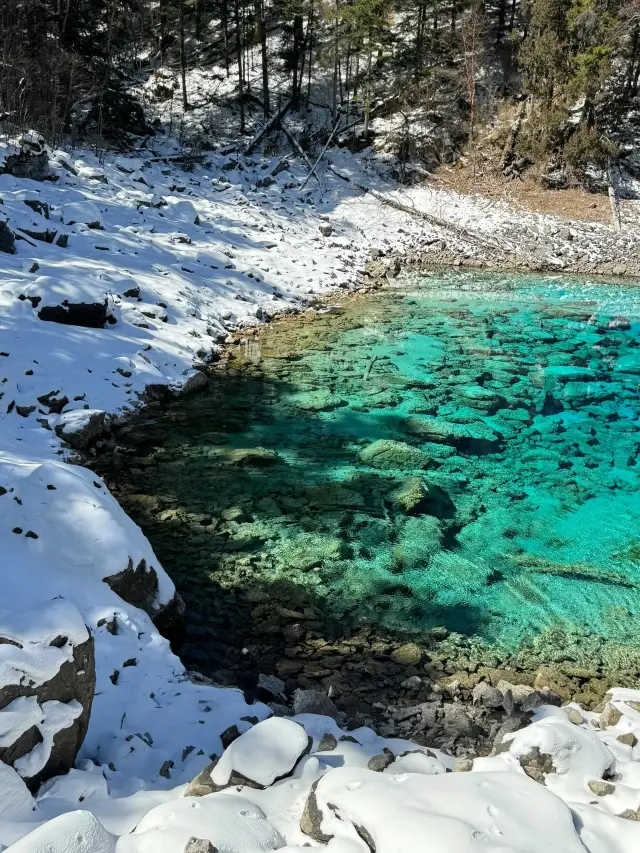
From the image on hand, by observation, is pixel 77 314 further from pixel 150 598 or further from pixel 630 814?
pixel 630 814

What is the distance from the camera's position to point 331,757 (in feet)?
10.3

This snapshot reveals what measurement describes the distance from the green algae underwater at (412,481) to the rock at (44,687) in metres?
2.04

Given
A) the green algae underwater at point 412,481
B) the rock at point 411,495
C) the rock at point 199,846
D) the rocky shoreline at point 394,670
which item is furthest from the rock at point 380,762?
the rock at point 411,495

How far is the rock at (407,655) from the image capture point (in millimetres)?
4547

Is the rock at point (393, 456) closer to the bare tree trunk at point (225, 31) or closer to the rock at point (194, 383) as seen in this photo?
the rock at point (194, 383)

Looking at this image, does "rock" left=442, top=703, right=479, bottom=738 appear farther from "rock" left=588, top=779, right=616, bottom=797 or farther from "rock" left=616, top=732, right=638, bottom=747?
"rock" left=588, top=779, right=616, bottom=797

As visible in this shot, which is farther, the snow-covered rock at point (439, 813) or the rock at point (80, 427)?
the rock at point (80, 427)

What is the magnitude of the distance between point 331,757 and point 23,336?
7.25 metres

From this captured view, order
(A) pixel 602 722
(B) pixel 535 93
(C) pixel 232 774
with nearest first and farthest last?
(C) pixel 232 774, (A) pixel 602 722, (B) pixel 535 93

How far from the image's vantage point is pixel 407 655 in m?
4.59

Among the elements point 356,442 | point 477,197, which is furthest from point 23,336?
point 477,197

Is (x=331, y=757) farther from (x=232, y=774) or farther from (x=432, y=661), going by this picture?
(x=432, y=661)

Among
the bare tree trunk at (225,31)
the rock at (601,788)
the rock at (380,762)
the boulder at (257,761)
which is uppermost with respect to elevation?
the bare tree trunk at (225,31)

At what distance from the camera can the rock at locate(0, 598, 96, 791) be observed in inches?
104
